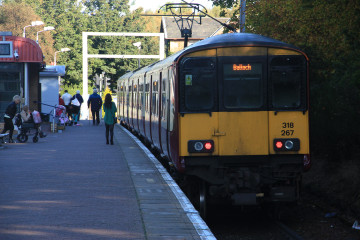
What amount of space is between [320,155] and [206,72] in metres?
7.49

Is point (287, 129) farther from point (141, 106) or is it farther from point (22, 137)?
point (22, 137)

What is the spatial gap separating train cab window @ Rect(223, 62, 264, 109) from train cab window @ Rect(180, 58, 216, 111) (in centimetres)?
22

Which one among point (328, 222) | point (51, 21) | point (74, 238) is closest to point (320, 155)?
point (328, 222)

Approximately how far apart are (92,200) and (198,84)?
2504 mm

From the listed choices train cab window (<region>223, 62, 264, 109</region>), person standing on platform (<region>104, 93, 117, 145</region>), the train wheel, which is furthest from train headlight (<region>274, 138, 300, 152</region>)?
the train wheel

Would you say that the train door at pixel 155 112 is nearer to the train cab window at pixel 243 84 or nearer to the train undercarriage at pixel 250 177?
the train cab window at pixel 243 84

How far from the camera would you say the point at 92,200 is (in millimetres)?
10344

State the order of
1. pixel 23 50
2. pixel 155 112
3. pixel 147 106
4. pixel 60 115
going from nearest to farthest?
pixel 155 112
pixel 147 106
pixel 23 50
pixel 60 115

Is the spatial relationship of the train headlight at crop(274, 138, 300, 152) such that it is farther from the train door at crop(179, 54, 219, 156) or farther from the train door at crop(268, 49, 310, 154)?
the train door at crop(179, 54, 219, 156)

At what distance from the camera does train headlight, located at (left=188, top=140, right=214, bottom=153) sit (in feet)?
35.2

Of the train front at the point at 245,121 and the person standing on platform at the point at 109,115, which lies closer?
the train front at the point at 245,121

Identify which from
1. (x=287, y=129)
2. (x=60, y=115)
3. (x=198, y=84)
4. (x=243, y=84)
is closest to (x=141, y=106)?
(x=60, y=115)

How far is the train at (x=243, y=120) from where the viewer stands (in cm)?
1069

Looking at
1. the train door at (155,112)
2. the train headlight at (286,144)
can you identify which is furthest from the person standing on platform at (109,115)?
the train headlight at (286,144)
